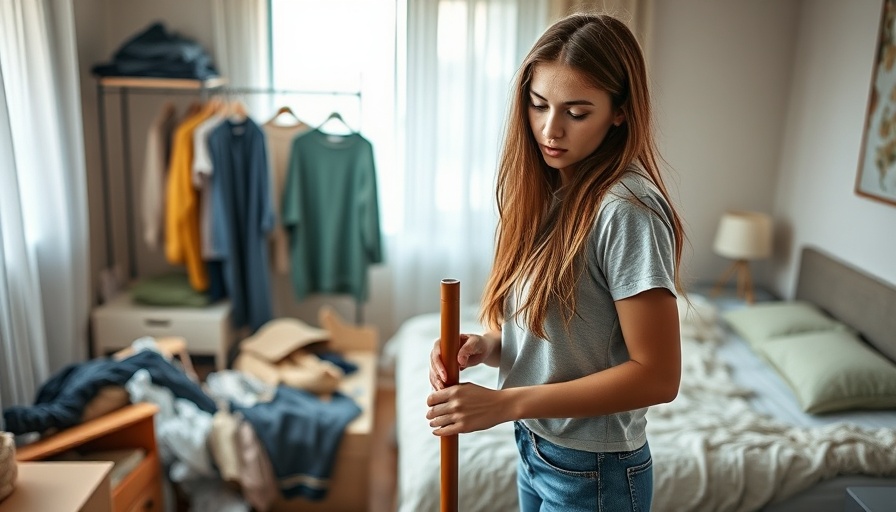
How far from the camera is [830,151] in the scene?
10.9ft

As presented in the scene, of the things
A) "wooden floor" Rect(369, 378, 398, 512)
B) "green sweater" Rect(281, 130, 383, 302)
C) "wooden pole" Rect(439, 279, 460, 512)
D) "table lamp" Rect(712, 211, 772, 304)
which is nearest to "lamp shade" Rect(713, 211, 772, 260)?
"table lamp" Rect(712, 211, 772, 304)

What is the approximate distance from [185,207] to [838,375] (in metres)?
2.57

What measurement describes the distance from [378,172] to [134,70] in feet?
3.83

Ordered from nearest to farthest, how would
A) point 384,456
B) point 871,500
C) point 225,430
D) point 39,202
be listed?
point 871,500, point 225,430, point 39,202, point 384,456

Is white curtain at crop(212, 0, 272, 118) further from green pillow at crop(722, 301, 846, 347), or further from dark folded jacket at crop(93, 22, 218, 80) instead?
green pillow at crop(722, 301, 846, 347)

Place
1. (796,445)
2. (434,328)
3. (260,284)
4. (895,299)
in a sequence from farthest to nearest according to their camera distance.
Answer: (260,284), (434,328), (895,299), (796,445)

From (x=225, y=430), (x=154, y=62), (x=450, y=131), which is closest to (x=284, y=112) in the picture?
(x=154, y=62)

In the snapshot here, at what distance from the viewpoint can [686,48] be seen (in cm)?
373

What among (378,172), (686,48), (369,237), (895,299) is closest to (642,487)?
(895,299)

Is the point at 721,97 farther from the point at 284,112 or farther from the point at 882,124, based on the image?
the point at 284,112

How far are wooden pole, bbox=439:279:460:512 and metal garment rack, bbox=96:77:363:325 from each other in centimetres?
237

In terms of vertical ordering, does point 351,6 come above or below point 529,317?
above

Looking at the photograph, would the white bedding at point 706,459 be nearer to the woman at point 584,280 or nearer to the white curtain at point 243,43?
the woman at point 584,280

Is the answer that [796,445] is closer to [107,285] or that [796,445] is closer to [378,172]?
[378,172]
